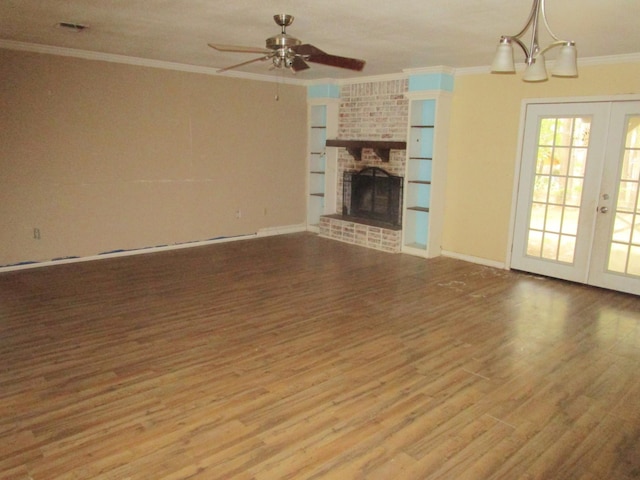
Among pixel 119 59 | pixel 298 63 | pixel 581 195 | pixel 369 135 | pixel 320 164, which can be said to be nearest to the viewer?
pixel 298 63

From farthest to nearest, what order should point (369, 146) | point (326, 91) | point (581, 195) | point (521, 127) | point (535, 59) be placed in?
A: point (326, 91), point (369, 146), point (521, 127), point (581, 195), point (535, 59)

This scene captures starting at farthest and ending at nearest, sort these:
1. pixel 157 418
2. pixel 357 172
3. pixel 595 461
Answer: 1. pixel 357 172
2. pixel 157 418
3. pixel 595 461

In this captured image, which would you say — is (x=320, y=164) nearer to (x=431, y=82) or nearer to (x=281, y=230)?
(x=281, y=230)

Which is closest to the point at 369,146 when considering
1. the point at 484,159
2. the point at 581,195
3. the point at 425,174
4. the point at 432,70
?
the point at 425,174

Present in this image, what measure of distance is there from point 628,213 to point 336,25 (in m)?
3.52

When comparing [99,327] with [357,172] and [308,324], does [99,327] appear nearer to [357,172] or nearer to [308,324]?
[308,324]

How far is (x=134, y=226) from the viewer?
6172mm

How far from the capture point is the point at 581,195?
5180mm

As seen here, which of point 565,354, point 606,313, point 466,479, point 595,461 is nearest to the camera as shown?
point 466,479

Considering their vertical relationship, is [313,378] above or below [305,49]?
below

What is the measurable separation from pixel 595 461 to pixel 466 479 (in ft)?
2.28

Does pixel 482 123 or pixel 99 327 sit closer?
pixel 99 327

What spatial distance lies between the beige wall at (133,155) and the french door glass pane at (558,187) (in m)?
3.74

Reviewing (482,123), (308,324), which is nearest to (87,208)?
(308,324)
